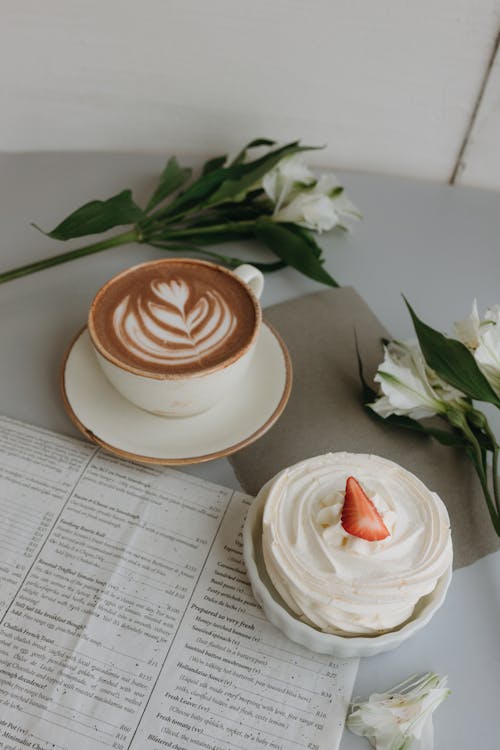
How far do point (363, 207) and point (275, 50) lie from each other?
0.80 feet

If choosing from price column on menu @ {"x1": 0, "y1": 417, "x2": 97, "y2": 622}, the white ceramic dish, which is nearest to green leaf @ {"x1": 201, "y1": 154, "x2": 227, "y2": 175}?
price column on menu @ {"x1": 0, "y1": 417, "x2": 97, "y2": 622}

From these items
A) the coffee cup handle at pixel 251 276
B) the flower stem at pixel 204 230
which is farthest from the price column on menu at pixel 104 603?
the flower stem at pixel 204 230

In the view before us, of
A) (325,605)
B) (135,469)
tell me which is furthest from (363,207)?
(325,605)

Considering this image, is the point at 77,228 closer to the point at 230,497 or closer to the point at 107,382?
the point at 107,382

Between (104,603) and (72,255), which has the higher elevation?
(72,255)

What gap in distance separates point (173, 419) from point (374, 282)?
0.34m

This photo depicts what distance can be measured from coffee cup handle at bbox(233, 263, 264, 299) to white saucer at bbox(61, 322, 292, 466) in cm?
8

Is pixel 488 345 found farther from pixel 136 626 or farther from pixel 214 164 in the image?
pixel 214 164

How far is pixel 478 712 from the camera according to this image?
1.78 ft

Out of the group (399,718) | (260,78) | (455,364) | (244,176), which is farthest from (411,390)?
(260,78)

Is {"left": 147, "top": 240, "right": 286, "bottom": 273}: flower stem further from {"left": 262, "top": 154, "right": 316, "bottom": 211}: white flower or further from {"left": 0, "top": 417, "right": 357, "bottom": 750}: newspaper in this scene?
{"left": 0, "top": 417, "right": 357, "bottom": 750}: newspaper

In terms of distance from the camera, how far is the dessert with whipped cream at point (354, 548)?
52 centimetres

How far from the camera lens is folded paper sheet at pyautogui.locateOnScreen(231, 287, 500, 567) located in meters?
0.67

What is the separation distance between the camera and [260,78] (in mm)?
967
